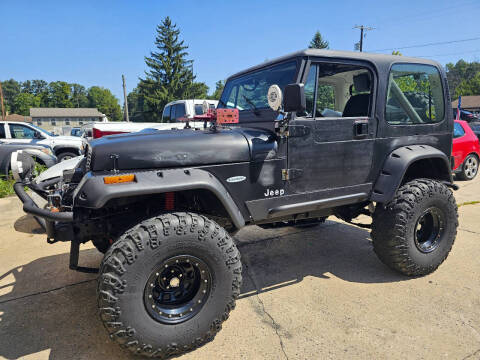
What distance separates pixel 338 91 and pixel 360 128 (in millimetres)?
546

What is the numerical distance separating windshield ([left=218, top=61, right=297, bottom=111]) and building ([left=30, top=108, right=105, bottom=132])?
3008 inches

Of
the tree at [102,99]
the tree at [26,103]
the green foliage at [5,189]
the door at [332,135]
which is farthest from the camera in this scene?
the tree at [102,99]

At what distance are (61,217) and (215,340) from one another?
54.8 inches

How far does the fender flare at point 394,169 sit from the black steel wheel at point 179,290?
5.92ft

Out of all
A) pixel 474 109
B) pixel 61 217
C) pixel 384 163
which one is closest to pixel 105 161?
pixel 61 217

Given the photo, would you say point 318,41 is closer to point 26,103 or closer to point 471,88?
point 471,88

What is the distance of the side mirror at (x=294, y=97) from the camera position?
2.25 metres

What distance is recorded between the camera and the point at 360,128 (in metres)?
2.85

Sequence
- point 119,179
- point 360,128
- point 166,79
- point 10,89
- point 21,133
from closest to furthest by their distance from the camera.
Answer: point 119,179
point 360,128
point 21,133
point 166,79
point 10,89

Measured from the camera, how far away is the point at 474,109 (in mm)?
53906

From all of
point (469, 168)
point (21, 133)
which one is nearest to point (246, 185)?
point (469, 168)

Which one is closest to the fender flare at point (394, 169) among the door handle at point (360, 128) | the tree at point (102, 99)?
the door handle at point (360, 128)

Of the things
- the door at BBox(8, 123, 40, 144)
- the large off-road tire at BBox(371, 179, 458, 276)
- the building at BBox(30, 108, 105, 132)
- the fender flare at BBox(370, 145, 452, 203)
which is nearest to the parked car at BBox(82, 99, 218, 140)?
the door at BBox(8, 123, 40, 144)

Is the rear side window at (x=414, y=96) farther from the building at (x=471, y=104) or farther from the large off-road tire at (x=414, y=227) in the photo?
the building at (x=471, y=104)
